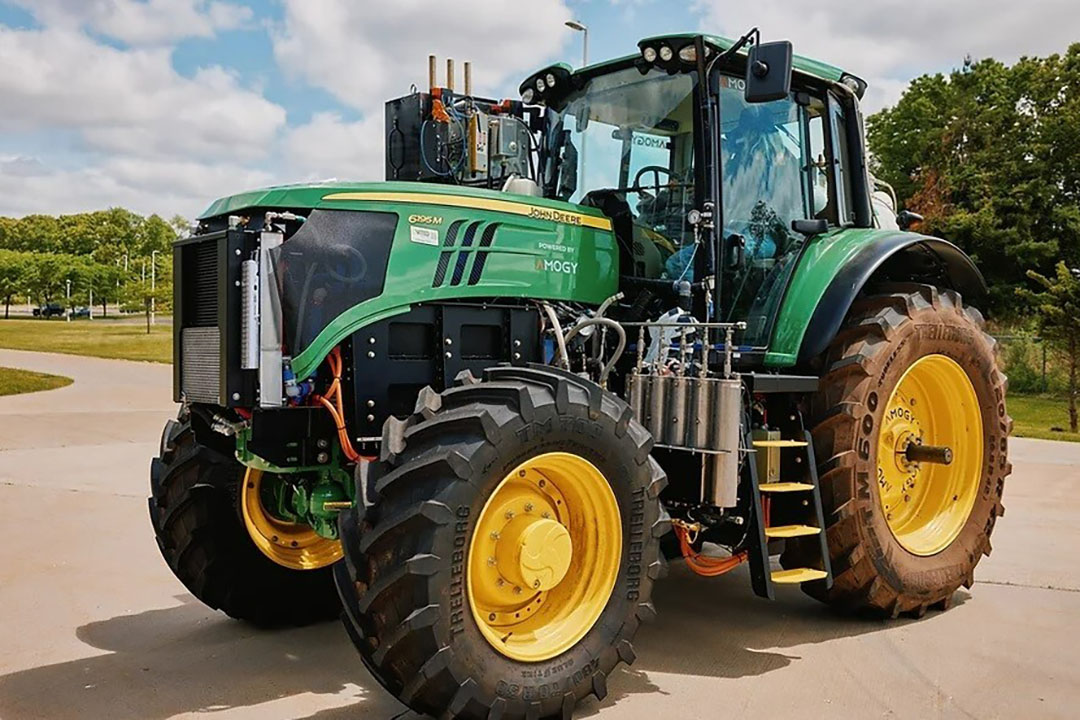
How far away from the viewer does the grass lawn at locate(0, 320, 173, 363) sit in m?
36.0

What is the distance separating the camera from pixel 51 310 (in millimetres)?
82000

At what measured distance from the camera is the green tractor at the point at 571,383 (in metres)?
3.87

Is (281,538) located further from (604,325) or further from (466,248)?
(604,325)

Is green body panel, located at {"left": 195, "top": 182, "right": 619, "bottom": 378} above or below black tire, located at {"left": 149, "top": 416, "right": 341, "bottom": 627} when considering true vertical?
above

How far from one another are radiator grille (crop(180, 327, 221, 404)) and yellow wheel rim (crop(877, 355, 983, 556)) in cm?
361

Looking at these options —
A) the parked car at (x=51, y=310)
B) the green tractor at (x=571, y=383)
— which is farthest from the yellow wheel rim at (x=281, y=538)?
the parked car at (x=51, y=310)

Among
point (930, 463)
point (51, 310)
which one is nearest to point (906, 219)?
point (930, 463)

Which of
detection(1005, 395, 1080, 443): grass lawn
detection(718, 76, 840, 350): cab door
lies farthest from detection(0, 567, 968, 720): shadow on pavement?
detection(1005, 395, 1080, 443): grass lawn

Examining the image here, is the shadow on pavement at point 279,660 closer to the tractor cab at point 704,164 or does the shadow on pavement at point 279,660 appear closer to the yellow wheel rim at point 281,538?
the yellow wheel rim at point 281,538

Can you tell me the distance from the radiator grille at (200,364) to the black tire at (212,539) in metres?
0.61

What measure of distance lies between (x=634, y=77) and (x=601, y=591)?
2.87 m

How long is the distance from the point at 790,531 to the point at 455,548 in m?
1.98

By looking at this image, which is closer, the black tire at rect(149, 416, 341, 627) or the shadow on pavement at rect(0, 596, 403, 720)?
the shadow on pavement at rect(0, 596, 403, 720)

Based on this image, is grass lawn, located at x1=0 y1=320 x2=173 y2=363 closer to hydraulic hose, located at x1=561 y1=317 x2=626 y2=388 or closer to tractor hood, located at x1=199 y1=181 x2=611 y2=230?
tractor hood, located at x1=199 y1=181 x2=611 y2=230
